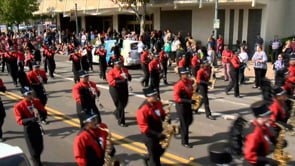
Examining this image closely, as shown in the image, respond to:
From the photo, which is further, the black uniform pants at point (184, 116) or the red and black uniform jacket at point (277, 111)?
the black uniform pants at point (184, 116)

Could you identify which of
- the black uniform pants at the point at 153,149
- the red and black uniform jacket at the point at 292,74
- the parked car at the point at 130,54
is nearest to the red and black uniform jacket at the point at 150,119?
the black uniform pants at the point at 153,149

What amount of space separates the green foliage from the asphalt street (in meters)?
25.3

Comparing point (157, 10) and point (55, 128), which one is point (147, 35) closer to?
point (157, 10)

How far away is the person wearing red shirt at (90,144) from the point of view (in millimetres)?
6480

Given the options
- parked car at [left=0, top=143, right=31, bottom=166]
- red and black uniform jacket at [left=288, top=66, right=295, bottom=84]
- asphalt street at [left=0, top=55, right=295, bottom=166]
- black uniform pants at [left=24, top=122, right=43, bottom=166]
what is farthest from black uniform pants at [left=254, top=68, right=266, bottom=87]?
parked car at [left=0, top=143, right=31, bottom=166]

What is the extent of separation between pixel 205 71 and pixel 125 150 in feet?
12.6

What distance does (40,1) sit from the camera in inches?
1766

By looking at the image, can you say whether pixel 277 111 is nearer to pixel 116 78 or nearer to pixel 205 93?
pixel 205 93

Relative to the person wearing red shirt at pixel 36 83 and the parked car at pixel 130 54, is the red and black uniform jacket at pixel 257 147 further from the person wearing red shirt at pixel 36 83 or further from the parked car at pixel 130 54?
the parked car at pixel 130 54

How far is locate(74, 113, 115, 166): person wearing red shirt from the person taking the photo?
648 centimetres

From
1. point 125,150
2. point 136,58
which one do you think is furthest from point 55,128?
point 136,58

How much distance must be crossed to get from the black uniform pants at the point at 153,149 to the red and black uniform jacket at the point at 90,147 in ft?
4.21

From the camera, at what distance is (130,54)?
74.5 feet

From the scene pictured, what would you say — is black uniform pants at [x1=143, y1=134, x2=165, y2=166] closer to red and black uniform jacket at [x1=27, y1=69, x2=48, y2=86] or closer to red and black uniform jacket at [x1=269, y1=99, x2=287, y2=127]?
red and black uniform jacket at [x1=269, y1=99, x2=287, y2=127]
